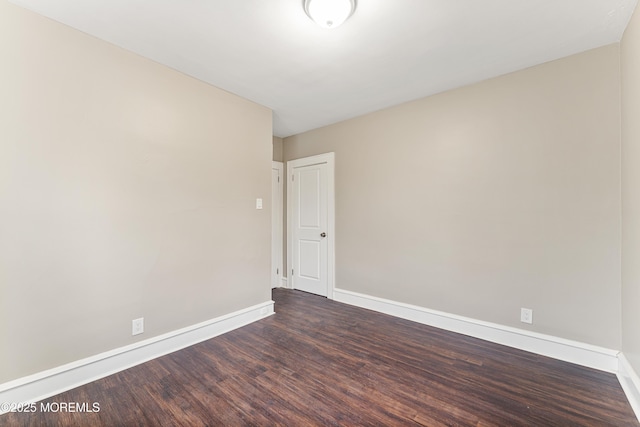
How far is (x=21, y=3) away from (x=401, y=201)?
3.46 meters

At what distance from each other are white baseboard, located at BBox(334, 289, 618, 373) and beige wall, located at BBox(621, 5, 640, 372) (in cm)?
20

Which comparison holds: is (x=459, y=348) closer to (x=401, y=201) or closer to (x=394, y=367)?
(x=394, y=367)

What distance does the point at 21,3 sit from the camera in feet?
5.57

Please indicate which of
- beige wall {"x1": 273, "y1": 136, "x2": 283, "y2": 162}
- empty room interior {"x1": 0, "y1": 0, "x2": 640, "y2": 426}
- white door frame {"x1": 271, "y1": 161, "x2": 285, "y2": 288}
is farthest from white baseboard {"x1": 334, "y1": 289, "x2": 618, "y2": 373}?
beige wall {"x1": 273, "y1": 136, "x2": 283, "y2": 162}

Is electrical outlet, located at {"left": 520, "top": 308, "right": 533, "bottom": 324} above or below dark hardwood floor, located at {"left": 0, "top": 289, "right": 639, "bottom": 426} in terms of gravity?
above

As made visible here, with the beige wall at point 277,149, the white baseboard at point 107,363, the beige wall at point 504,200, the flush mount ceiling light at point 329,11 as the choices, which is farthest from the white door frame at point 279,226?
the flush mount ceiling light at point 329,11

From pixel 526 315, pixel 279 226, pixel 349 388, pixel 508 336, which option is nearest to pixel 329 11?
pixel 349 388

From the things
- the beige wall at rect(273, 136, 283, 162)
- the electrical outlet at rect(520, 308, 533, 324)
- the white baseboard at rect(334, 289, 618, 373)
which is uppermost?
the beige wall at rect(273, 136, 283, 162)

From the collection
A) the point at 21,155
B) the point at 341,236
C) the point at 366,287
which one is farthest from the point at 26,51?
the point at 366,287

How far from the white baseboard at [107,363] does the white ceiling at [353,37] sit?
2400mm

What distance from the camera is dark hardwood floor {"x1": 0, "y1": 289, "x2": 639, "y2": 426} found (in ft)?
5.25

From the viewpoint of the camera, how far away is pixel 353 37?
78.4 inches

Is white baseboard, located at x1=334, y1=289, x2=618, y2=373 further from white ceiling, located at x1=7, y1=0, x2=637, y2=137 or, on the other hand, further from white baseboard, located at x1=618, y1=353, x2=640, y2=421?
white ceiling, located at x1=7, y1=0, x2=637, y2=137

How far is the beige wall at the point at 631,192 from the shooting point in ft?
5.55
